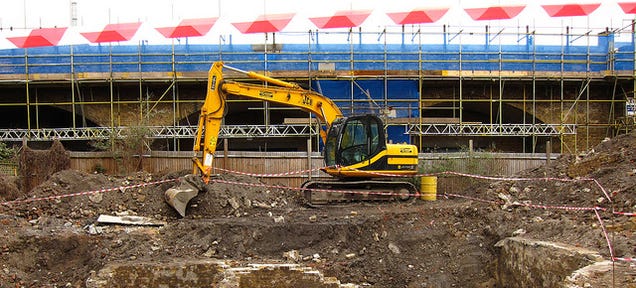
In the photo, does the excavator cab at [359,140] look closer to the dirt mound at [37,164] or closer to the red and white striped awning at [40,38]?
the dirt mound at [37,164]

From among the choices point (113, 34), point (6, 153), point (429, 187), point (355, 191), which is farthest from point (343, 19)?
point (6, 153)

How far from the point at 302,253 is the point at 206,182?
3228 millimetres

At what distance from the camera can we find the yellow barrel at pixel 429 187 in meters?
14.5

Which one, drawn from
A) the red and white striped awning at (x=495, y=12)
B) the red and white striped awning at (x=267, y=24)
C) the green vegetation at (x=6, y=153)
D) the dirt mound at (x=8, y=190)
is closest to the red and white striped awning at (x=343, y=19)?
the red and white striped awning at (x=267, y=24)

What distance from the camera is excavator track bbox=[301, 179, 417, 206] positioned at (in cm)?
1351

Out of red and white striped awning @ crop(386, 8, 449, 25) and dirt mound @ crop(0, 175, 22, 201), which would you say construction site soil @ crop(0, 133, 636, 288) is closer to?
dirt mound @ crop(0, 175, 22, 201)

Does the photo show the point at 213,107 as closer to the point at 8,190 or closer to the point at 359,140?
the point at 359,140

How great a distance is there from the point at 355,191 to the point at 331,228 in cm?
278

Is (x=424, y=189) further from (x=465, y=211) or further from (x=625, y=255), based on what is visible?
(x=625, y=255)

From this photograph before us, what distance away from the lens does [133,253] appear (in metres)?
10.1

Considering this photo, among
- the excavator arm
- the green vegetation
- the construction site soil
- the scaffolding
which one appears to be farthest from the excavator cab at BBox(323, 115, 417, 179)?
the green vegetation

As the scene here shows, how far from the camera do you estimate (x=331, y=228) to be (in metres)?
10.9

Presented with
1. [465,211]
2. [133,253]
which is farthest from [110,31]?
[465,211]

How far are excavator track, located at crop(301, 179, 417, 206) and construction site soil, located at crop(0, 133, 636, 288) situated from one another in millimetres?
366
